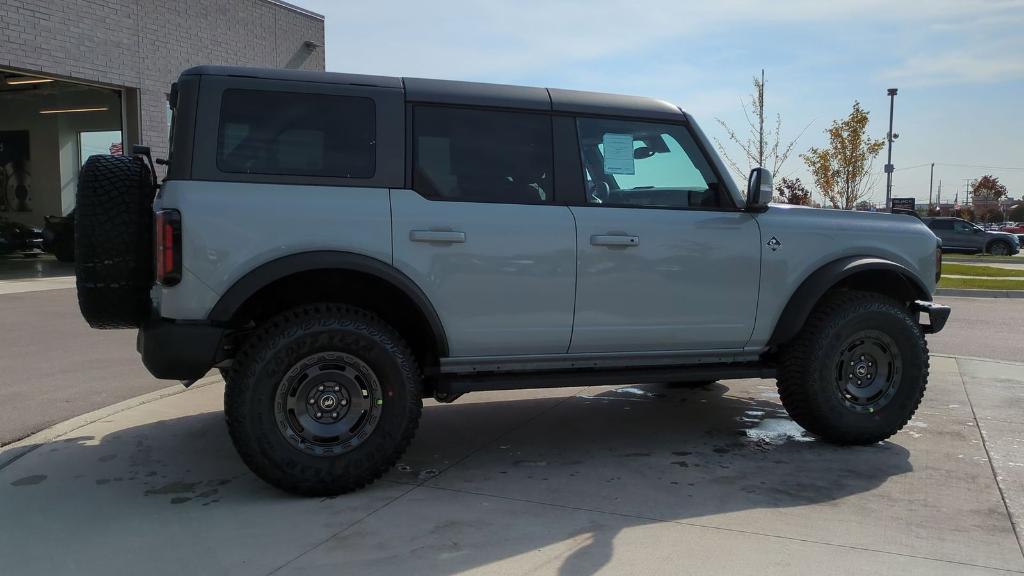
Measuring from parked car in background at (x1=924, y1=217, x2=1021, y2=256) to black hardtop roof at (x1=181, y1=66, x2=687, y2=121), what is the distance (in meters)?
30.3

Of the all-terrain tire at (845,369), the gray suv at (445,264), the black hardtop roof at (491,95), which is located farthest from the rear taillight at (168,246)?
the all-terrain tire at (845,369)

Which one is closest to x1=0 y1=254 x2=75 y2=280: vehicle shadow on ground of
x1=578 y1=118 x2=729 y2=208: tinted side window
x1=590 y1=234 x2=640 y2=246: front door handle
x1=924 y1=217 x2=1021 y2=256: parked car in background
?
x1=578 y1=118 x2=729 y2=208: tinted side window

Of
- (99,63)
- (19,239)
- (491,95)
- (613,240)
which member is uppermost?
(99,63)

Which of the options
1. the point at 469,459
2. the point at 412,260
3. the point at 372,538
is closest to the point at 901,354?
the point at 469,459

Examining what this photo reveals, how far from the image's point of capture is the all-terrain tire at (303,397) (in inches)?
147

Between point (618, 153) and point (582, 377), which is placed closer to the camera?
point (582, 377)

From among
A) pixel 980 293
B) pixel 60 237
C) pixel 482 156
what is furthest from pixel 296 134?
pixel 60 237

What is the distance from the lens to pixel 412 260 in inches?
156

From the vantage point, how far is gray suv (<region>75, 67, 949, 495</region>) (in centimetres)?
376

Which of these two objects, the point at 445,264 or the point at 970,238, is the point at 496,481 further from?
the point at 970,238

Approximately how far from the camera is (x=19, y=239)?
22.1 metres

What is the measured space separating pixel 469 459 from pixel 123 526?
72.2 inches

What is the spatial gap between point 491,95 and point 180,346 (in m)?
2.07

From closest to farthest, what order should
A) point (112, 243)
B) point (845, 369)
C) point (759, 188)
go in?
1. point (112, 243)
2. point (759, 188)
3. point (845, 369)
